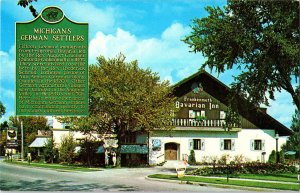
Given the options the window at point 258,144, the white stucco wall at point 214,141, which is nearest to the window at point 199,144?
the white stucco wall at point 214,141

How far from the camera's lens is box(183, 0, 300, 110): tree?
82.5 feet

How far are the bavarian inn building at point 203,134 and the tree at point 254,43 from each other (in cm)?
1391

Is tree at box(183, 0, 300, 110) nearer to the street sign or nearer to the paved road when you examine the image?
the paved road

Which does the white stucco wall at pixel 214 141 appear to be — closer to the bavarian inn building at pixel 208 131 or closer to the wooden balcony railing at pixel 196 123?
the bavarian inn building at pixel 208 131

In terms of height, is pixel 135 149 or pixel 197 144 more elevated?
pixel 197 144

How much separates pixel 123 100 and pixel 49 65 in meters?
20.5

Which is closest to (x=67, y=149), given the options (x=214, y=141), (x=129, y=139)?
(x=129, y=139)

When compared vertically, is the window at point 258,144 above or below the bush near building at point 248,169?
above

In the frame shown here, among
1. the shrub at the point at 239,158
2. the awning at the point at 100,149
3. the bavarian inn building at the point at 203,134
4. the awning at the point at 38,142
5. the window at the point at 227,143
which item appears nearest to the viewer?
the bavarian inn building at the point at 203,134

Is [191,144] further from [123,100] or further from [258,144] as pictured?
[123,100]

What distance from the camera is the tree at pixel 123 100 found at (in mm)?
36875

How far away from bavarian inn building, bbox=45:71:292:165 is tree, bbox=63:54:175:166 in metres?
3.30

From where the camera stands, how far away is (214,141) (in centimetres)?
4600

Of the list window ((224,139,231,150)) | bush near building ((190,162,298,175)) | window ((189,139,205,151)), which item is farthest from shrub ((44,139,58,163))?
bush near building ((190,162,298,175))
